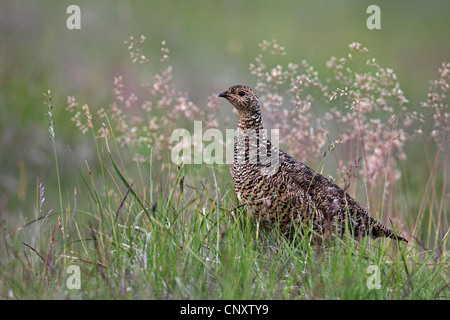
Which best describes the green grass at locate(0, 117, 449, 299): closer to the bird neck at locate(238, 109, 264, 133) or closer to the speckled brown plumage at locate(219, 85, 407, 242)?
the speckled brown plumage at locate(219, 85, 407, 242)

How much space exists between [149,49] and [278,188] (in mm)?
6827

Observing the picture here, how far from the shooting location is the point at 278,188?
379 cm

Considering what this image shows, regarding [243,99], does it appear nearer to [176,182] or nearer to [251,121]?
[251,121]

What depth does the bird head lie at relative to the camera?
4.09 metres

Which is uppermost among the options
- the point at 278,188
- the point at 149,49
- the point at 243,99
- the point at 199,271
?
the point at 149,49

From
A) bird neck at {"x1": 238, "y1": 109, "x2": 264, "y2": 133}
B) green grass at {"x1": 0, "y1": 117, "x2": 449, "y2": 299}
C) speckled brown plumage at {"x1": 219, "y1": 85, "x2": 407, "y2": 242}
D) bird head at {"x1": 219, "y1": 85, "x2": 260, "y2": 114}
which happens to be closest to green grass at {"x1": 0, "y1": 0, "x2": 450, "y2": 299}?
green grass at {"x1": 0, "y1": 117, "x2": 449, "y2": 299}

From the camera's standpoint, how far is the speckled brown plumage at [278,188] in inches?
147

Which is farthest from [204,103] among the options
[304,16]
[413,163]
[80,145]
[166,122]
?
[304,16]

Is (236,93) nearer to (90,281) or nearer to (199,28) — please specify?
(90,281)

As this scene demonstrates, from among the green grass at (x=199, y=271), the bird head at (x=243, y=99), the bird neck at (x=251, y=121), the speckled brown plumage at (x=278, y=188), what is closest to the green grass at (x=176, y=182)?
the green grass at (x=199, y=271)

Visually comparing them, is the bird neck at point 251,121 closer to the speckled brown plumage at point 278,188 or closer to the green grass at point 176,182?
the speckled brown plumage at point 278,188

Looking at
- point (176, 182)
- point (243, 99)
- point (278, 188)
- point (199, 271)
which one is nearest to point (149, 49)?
point (243, 99)
